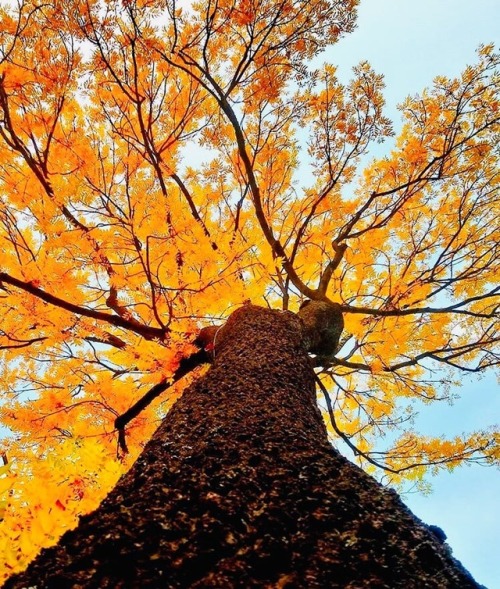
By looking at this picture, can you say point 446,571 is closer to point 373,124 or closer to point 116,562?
point 116,562

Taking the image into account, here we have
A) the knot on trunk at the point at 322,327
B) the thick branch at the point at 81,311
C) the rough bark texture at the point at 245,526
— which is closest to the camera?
the rough bark texture at the point at 245,526

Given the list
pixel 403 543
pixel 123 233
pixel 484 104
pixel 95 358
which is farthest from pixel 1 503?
pixel 484 104

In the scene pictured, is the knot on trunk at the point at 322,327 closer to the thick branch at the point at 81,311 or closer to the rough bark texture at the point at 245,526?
the thick branch at the point at 81,311

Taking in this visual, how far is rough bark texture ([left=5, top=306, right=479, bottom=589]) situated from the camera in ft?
2.91

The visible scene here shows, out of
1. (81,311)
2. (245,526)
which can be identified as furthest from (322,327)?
(245,526)

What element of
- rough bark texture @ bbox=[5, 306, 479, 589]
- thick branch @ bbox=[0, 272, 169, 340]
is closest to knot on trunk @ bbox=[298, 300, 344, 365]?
thick branch @ bbox=[0, 272, 169, 340]

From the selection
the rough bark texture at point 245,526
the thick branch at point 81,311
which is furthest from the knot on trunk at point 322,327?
the rough bark texture at point 245,526

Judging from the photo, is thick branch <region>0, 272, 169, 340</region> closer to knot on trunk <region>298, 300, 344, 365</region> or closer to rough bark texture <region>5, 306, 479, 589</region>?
knot on trunk <region>298, 300, 344, 365</region>

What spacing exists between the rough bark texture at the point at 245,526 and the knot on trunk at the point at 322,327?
2.31 meters

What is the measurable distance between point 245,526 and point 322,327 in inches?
124

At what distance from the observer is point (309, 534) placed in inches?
40.5

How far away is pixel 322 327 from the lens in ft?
13.5

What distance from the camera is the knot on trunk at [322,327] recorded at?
158 inches

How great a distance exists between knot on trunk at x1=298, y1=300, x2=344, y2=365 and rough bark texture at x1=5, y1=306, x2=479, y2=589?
2306 millimetres
